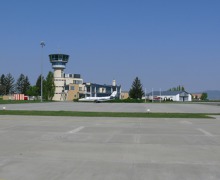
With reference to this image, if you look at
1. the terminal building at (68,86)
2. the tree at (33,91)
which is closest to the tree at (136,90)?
the terminal building at (68,86)

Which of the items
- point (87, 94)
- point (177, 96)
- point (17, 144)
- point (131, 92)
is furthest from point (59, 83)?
point (17, 144)

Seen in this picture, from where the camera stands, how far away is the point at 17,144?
13.1m

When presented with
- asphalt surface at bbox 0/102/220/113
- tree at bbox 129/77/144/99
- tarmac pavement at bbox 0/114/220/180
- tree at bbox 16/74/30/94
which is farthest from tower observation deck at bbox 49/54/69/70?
tarmac pavement at bbox 0/114/220/180

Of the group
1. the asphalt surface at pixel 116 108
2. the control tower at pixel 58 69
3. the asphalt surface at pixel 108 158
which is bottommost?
the asphalt surface at pixel 108 158

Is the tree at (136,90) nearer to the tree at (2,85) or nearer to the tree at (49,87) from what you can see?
the tree at (49,87)

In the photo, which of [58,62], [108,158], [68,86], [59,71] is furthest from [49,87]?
[108,158]

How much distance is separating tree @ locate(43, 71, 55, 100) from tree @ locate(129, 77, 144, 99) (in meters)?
35.7

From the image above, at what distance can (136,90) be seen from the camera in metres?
143

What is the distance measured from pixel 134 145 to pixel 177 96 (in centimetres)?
18191

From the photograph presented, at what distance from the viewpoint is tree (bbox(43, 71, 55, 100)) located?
405ft

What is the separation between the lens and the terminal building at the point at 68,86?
130 metres

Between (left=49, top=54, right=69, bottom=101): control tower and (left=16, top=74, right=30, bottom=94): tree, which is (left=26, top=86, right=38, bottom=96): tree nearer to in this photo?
(left=16, top=74, right=30, bottom=94): tree

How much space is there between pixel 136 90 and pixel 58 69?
34192 mm

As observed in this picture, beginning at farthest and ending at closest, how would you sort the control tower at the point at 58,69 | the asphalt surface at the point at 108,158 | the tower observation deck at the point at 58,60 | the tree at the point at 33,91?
1. the tree at the point at 33,91
2. the control tower at the point at 58,69
3. the tower observation deck at the point at 58,60
4. the asphalt surface at the point at 108,158
